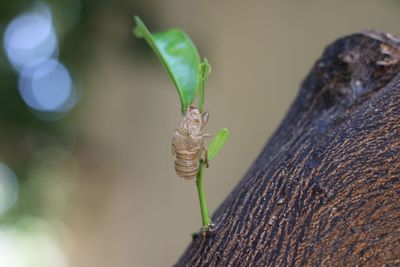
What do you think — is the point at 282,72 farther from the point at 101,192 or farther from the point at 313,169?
the point at 313,169

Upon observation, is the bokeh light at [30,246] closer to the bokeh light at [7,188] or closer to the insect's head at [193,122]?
the bokeh light at [7,188]

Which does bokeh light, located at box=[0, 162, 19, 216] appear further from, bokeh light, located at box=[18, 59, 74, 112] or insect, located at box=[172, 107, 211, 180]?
insect, located at box=[172, 107, 211, 180]

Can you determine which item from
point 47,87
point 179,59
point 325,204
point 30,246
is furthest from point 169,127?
point 325,204

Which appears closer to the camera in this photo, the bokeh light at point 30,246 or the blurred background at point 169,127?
the blurred background at point 169,127

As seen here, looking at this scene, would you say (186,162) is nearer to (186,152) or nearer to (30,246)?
(186,152)

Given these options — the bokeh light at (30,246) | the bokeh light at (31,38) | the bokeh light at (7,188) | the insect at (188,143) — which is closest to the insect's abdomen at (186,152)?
the insect at (188,143)

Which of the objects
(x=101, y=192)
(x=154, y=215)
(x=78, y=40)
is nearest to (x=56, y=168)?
(x=101, y=192)
